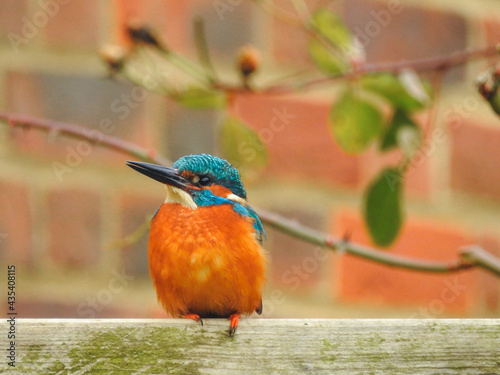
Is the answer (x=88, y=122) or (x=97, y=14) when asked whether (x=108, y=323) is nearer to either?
(x=88, y=122)

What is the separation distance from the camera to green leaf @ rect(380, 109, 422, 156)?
1.89 metres

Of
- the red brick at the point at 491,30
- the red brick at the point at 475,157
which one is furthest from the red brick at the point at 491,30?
the red brick at the point at 475,157

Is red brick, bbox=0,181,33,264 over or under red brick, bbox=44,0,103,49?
under

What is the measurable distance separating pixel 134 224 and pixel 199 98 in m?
0.63

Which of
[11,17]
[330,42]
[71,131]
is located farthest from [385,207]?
[11,17]

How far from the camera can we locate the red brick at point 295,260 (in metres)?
2.55

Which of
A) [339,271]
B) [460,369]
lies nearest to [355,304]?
[339,271]

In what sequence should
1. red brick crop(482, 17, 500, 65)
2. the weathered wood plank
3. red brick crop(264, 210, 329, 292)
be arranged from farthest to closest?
red brick crop(482, 17, 500, 65) → red brick crop(264, 210, 329, 292) → the weathered wood plank

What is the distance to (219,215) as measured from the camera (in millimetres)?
2121

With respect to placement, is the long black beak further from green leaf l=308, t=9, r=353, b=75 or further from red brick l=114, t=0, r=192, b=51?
red brick l=114, t=0, r=192, b=51

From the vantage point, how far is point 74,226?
7.89 ft

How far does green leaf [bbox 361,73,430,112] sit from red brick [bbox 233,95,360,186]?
0.65 meters

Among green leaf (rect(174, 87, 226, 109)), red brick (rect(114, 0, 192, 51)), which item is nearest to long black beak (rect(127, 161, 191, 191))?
green leaf (rect(174, 87, 226, 109))

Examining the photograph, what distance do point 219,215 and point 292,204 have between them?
543 millimetres
